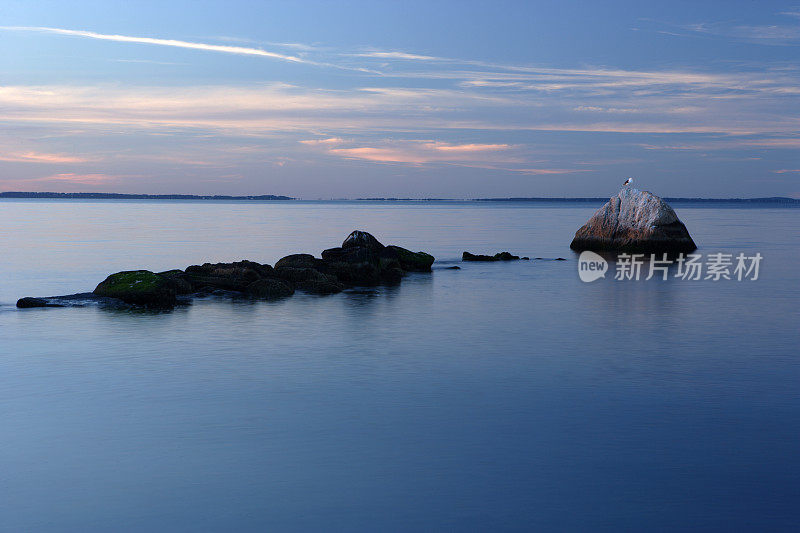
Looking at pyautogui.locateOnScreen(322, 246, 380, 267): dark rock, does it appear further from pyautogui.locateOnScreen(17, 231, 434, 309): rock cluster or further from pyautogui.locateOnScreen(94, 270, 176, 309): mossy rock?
pyautogui.locateOnScreen(94, 270, 176, 309): mossy rock

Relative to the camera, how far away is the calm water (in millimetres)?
8312

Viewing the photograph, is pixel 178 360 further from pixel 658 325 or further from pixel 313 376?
pixel 658 325

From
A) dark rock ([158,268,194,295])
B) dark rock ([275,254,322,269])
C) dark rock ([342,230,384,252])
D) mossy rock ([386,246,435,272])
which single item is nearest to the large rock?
mossy rock ([386,246,435,272])

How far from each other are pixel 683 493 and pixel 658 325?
44.6ft

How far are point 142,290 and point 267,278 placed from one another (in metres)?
5.39

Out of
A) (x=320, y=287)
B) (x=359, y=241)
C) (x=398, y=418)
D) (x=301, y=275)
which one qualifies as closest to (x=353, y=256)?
(x=359, y=241)

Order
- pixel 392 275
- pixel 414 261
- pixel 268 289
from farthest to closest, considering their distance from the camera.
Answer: pixel 414 261, pixel 392 275, pixel 268 289

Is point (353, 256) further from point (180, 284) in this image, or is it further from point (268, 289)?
point (180, 284)

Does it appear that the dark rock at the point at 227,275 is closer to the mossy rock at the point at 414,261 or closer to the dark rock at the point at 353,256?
the dark rock at the point at 353,256

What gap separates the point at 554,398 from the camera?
13094mm

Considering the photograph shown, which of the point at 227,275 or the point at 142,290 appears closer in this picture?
the point at 142,290

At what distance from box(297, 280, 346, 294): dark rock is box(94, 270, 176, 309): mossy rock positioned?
5.45 m

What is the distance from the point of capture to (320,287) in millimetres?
28422

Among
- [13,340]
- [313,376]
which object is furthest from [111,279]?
[313,376]
